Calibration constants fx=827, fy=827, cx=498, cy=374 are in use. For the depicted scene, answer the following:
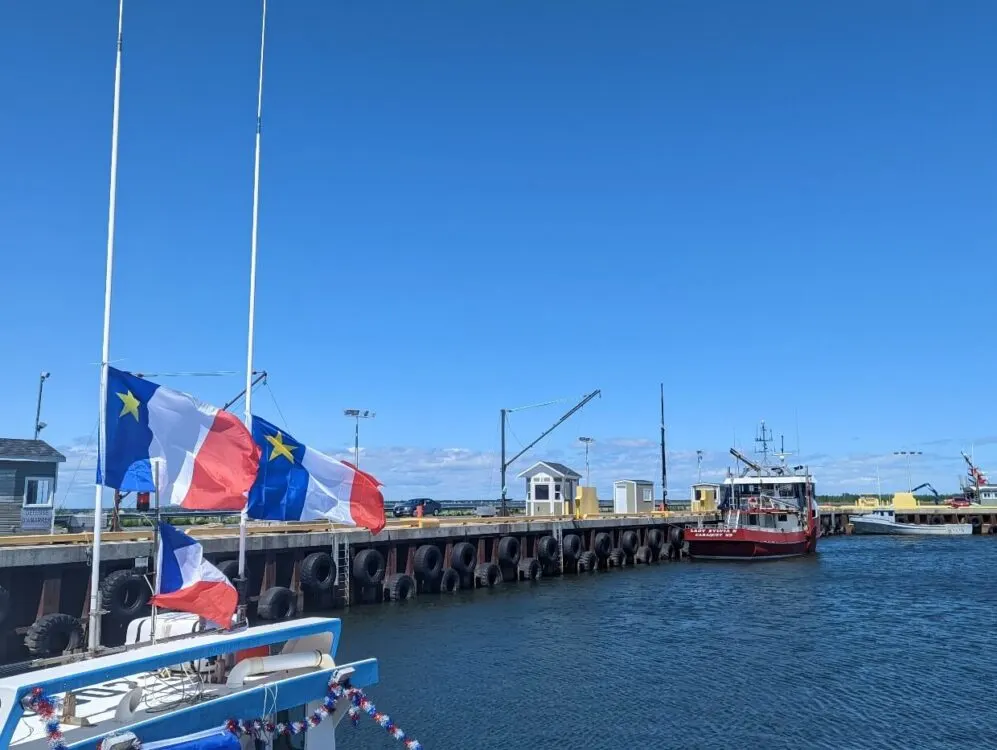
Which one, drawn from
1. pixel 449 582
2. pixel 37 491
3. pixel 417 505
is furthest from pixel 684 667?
pixel 417 505

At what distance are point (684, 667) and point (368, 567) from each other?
53.2 ft

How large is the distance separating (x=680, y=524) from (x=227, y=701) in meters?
65.5

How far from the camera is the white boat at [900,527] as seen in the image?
360 feet

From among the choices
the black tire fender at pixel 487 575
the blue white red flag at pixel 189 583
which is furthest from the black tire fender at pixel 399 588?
the blue white red flag at pixel 189 583

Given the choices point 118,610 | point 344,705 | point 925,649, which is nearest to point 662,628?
point 925,649

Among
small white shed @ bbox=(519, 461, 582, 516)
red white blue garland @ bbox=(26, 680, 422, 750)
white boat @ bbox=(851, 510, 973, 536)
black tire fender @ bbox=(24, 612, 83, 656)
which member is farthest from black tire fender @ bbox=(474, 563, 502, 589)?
white boat @ bbox=(851, 510, 973, 536)

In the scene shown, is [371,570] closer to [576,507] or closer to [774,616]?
[774,616]

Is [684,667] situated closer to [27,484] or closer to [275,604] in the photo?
[275,604]

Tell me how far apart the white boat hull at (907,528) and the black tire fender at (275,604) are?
10281 cm

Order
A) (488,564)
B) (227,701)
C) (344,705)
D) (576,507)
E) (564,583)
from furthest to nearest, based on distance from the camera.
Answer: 1. (576,507)
2. (564,583)
3. (488,564)
4. (344,705)
5. (227,701)

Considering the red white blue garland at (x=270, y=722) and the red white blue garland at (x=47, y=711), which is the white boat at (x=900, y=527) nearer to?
the red white blue garland at (x=270, y=722)

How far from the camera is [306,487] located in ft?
47.9

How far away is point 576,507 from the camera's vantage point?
221 ft

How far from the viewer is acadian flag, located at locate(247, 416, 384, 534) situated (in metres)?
14.2
